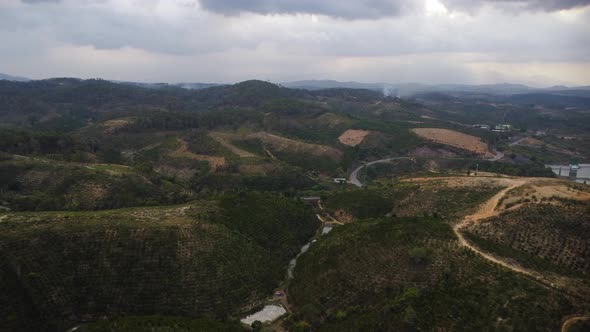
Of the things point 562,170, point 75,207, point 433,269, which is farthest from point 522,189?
point 562,170

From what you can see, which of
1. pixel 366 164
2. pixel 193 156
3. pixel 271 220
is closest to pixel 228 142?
pixel 193 156

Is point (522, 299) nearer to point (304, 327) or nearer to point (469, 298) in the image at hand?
point (469, 298)

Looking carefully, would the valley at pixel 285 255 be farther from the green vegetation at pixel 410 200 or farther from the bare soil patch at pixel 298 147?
the bare soil patch at pixel 298 147

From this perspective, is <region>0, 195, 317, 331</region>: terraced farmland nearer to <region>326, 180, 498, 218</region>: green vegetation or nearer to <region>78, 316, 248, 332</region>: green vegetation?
<region>78, 316, 248, 332</region>: green vegetation

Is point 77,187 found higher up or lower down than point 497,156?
higher up

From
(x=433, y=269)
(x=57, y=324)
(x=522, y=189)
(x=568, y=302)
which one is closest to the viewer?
(x=568, y=302)

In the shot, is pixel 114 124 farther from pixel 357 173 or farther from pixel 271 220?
pixel 271 220
